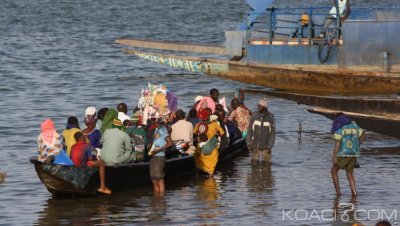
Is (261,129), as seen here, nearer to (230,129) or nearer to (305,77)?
(230,129)

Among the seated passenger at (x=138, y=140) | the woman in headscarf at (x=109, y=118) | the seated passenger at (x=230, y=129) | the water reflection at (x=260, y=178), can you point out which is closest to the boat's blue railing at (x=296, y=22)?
the seated passenger at (x=230, y=129)

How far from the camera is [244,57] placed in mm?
35062

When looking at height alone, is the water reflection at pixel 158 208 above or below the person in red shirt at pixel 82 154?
below

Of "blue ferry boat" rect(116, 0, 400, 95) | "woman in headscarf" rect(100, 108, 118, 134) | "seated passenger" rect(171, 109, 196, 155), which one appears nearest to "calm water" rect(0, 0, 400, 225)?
"seated passenger" rect(171, 109, 196, 155)

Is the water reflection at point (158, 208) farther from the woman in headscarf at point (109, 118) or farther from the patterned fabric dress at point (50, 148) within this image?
the patterned fabric dress at point (50, 148)

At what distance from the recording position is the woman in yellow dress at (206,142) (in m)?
20.1

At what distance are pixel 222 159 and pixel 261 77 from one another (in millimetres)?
11689

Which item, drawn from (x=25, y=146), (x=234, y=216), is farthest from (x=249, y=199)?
(x=25, y=146)

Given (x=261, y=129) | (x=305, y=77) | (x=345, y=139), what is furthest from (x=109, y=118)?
(x=305, y=77)

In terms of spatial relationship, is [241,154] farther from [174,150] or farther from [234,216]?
[234,216]

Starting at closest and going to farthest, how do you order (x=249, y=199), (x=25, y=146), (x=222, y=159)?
(x=249, y=199) → (x=222, y=159) → (x=25, y=146)

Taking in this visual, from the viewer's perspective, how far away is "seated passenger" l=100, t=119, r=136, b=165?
60.1ft

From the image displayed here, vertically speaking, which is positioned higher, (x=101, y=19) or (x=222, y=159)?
(x=101, y=19)

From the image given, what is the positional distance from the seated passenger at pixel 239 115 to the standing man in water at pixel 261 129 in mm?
1718
